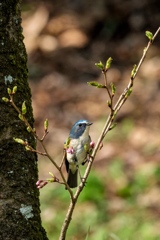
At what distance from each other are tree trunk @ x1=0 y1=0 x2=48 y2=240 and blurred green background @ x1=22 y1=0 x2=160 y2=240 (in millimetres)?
3726

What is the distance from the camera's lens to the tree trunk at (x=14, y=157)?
287 centimetres

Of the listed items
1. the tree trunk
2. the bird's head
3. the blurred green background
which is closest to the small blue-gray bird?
the bird's head

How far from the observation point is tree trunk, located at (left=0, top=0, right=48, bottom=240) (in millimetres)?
2869

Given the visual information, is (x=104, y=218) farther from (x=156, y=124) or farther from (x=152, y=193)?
(x=156, y=124)

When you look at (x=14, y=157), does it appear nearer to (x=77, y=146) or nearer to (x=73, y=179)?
(x=77, y=146)

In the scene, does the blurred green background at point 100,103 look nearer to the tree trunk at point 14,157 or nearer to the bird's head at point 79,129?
the bird's head at point 79,129

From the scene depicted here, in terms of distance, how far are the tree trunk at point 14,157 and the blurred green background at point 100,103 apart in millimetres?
3726

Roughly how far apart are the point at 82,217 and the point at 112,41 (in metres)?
4.52

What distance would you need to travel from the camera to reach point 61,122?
32.1ft

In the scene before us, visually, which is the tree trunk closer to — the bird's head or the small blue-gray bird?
the small blue-gray bird

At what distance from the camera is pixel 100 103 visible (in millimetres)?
9984

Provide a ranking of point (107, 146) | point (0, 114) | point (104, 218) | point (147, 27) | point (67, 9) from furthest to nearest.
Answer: point (67, 9), point (147, 27), point (107, 146), point (104, 218), point (0, 114)

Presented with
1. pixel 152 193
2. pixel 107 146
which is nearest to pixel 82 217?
pixel 152 193

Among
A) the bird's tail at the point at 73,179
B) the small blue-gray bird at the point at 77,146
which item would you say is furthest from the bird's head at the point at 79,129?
the bird's tail at the point at 73,179
